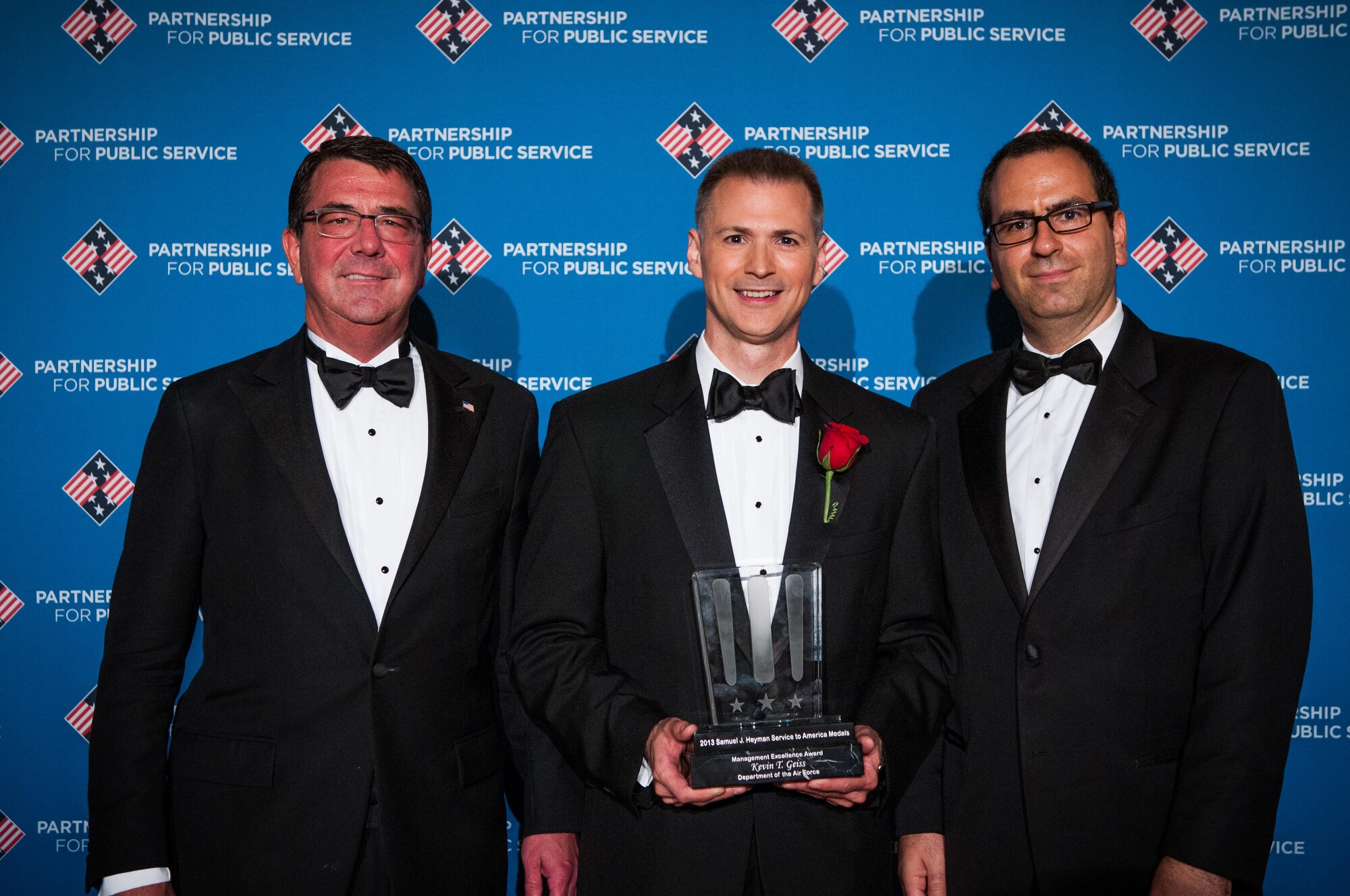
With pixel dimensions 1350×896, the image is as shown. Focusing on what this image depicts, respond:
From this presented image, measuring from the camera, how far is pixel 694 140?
10.9ft

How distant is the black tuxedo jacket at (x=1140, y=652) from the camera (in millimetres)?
2029

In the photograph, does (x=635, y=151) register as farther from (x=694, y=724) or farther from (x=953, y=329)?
(x=694, y=724)

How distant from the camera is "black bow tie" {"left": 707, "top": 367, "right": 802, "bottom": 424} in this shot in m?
2.14

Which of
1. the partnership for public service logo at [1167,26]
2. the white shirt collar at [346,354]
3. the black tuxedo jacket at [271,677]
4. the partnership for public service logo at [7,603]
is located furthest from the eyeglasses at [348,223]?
the partnership for public service logo at [1167,26]

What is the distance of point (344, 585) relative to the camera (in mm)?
2150

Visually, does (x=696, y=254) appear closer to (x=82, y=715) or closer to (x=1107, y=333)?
(x=1107, y=333)

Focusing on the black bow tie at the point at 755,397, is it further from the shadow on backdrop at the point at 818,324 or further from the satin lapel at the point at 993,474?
the shadow on backdrop at the point at 818,324

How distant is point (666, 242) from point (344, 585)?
1755 millimetres

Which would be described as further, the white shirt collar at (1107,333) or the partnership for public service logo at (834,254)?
the partnership for public service logo at (834,254)

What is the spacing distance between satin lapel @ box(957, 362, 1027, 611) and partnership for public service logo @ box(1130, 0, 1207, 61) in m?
1.73

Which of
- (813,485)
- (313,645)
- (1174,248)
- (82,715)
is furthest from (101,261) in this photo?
(1174,248)

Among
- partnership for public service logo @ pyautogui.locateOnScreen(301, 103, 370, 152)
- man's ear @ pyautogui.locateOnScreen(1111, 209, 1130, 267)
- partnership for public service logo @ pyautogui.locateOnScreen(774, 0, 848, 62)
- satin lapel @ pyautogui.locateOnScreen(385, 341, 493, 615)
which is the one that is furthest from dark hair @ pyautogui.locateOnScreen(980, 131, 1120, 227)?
partnership for public service logo @ pyautogui.locateOnScreen(301, 103, 370, 152)

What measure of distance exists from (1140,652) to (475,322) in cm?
234

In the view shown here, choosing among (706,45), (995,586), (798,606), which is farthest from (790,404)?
(706,45)
